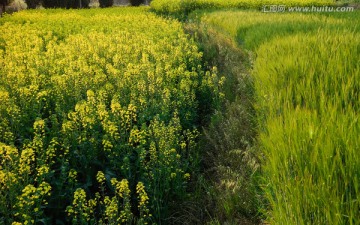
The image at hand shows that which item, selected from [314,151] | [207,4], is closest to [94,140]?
[314,151]

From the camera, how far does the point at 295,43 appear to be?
495 centimetres

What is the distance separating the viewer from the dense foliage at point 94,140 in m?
2.96

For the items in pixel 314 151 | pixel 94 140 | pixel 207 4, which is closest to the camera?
pixel 314 151

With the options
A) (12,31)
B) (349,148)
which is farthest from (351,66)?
(12,31)

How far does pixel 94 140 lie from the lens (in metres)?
3.61

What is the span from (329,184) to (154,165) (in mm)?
2093

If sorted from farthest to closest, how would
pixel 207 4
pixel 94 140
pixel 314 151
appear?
pixel 207 4 → pixel 94 140 → pixel 314 151

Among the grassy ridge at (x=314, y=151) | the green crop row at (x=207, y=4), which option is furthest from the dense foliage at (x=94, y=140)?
the green crop row at (x=207, y=4)

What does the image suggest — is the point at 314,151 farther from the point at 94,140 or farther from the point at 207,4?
the point at 207,4

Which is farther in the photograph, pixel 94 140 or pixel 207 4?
pixel 207 4

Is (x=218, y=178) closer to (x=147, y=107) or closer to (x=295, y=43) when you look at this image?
(x=147, y=107)

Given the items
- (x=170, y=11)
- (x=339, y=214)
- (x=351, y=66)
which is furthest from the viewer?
(x=170, y=11)

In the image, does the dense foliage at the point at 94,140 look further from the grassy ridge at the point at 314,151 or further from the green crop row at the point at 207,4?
the green crop row at the point at 207,4

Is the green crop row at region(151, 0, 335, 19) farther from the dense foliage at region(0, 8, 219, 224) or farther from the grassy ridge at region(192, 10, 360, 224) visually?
the grassy ridge at region(192, 10, 360, 224)
